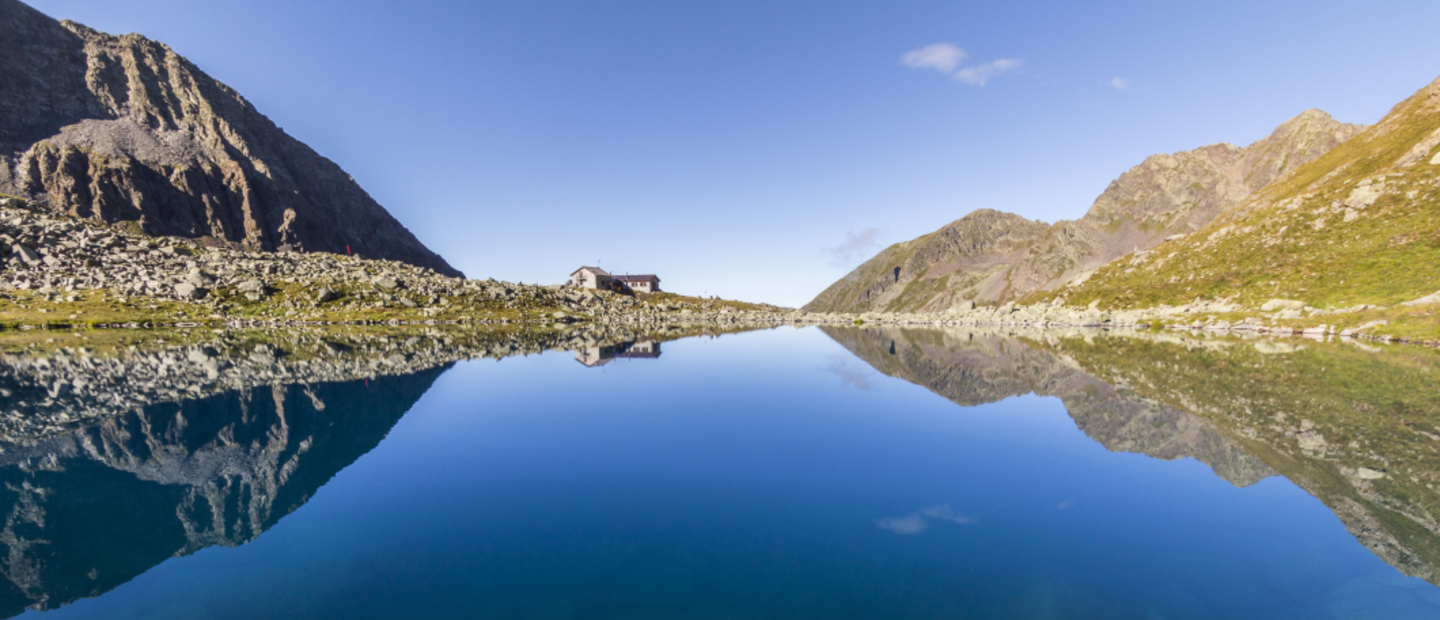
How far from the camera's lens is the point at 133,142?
5595 inches

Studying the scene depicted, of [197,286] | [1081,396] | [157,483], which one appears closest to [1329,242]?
[1081,396]

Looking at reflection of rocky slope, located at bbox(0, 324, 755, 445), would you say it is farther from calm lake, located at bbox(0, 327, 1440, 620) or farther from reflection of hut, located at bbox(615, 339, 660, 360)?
reflection of hut, located at bbox(615, 339, 660, 360)

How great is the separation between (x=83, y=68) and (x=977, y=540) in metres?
242

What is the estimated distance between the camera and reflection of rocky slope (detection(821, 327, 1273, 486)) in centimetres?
1598

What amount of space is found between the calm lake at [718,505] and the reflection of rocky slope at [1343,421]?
13 centimetres

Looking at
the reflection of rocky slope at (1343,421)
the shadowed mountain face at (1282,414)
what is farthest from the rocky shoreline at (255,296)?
the shadowed mountain face at (1282,414)

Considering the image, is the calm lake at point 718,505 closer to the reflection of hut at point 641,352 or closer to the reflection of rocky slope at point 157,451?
the reflection of rocky slope at point 157,451

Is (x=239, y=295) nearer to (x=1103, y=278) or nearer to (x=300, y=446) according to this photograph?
(x=300, y=446)

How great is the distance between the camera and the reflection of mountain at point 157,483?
9016 millimetres

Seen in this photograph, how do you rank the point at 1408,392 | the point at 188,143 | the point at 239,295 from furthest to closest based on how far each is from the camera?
1. the point at 188,143
2. the point at 239,295
3. the point at 1408,392

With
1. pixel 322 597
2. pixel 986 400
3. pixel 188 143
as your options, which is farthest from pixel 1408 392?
pixel 188 143

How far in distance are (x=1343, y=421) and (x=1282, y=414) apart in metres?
1.58

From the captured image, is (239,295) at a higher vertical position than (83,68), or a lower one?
lower

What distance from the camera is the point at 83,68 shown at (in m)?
142
